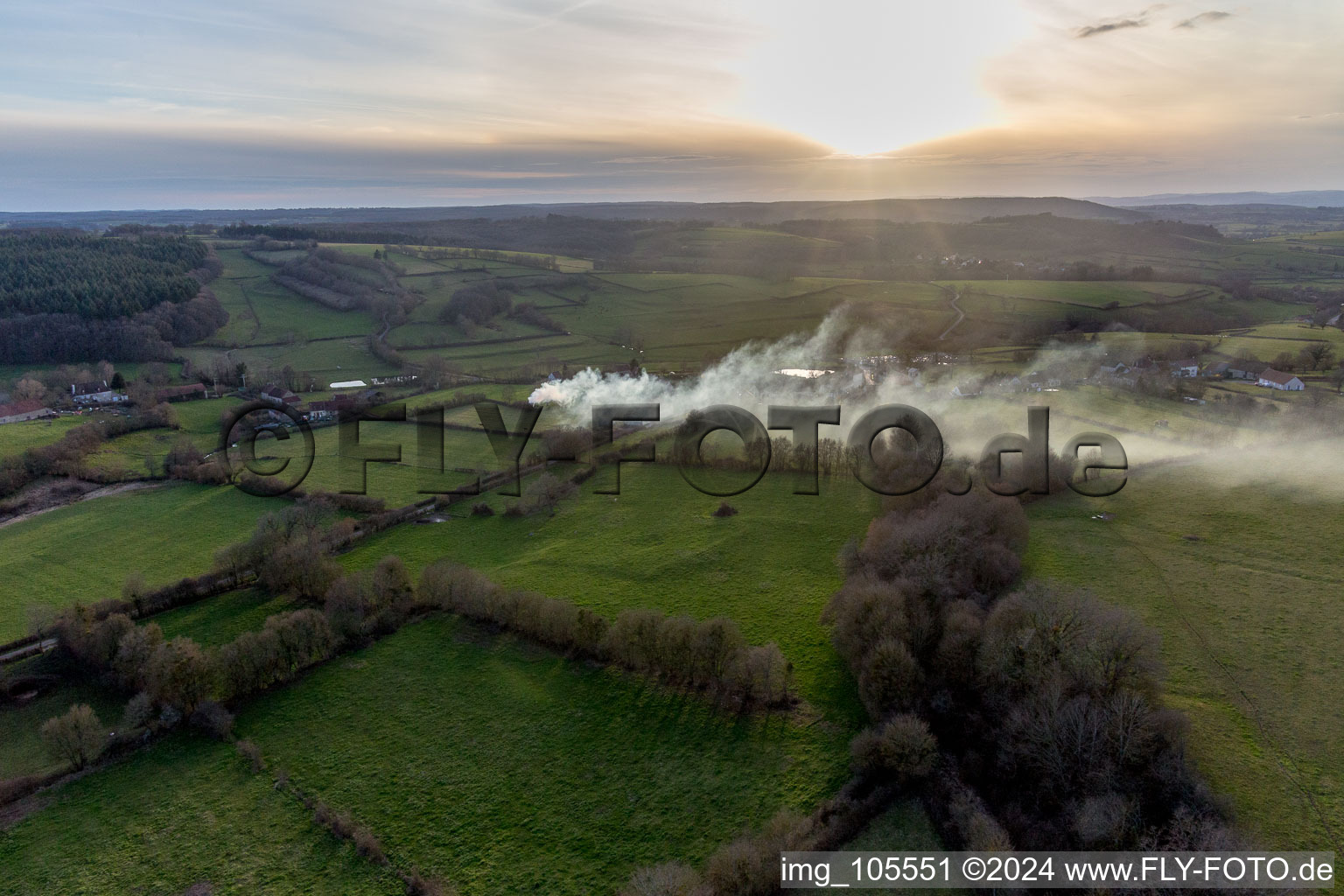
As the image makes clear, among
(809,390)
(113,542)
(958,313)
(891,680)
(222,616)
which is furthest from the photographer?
(958,313)

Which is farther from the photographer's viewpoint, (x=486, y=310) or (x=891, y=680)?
(x=486, y=310)

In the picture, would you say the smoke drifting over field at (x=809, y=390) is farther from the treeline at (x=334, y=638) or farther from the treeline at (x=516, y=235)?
the treeline at (x=516, y=235)

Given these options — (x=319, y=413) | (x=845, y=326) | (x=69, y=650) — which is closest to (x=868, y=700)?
(x=69, y=650)

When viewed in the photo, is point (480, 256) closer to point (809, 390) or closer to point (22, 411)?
point (22, 411)

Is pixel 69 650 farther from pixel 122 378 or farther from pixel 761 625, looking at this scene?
pixel 122 378

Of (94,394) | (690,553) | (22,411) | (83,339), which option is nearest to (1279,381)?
(690,553)

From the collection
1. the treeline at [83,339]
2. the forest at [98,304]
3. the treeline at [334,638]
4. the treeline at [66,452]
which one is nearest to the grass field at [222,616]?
the treeline at [334,638]

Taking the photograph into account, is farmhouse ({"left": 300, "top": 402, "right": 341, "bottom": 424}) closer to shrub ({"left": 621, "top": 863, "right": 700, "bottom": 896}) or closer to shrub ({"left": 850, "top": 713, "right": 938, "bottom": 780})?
shrub ({"left": 621, "top": 863, "right": 700, "bottom": 896})

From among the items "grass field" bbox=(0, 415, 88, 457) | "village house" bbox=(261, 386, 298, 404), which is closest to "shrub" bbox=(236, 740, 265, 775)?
"grass field" bbox=(0, 415, 88, 457)
